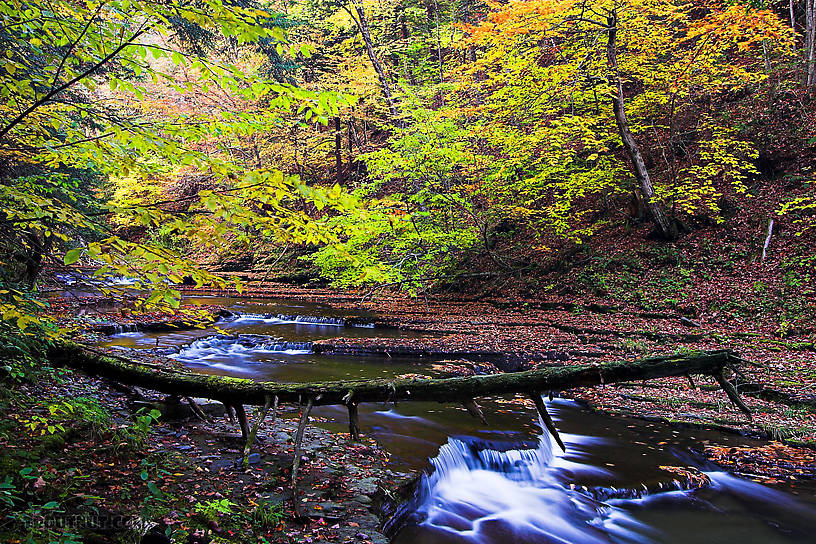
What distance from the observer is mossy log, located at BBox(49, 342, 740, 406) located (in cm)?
406

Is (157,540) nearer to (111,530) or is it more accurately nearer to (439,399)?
(111,530)

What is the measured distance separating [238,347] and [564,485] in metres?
9.31

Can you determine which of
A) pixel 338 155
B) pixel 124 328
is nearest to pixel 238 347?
pixel 124 328

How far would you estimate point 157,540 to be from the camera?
3.30m

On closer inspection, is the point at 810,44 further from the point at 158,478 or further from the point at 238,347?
the point at 158,478

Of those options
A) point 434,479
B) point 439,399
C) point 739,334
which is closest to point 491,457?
point 434,479

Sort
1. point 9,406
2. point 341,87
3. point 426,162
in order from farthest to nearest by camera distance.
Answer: point 341,87 → point 426,162 → point 9,406

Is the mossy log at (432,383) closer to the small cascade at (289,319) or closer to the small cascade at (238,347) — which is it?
the small cascade at (238,347)

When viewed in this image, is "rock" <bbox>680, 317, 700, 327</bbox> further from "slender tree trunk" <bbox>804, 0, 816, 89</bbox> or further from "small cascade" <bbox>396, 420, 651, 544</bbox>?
"slender tree trunk" <bbox>804, 0, 816, 89</bbox>

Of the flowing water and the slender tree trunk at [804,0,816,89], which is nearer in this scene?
the flowing water

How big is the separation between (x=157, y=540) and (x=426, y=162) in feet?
43.8

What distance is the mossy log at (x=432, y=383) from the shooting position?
4059mm

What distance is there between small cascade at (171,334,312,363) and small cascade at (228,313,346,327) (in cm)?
279

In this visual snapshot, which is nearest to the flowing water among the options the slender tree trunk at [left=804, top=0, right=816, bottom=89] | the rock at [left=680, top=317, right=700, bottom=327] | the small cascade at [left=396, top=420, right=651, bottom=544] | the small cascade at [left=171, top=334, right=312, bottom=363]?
the small cascade at [left=396, top=420, right=651, bottom=544]
